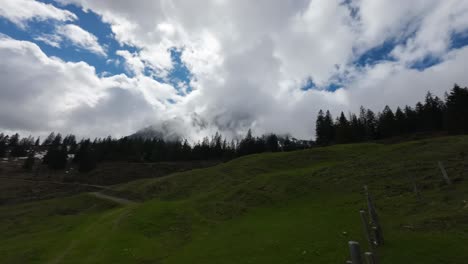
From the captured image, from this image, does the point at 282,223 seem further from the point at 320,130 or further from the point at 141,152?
the point at 141,152

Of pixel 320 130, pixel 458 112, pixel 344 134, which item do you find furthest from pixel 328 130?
pixel 458 112

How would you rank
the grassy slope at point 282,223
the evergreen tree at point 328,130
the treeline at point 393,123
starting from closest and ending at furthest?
the grassy slope at point 282,223, the treeline at point 393,123, the evergreen tree at point 328,130

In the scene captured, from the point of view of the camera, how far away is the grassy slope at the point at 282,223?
61.7ft

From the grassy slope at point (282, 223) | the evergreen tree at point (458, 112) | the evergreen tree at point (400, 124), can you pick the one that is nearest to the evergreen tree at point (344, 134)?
the evergreen tree at point (400, 124)

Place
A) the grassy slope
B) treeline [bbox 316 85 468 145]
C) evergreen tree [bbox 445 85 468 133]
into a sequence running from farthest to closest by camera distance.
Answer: treeline [bbox 316 85 468 145] → evergreen tree [bbox 445 85 468 133] → the grassy slope

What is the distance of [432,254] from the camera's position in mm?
15250

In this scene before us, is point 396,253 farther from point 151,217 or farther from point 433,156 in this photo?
point 433,156

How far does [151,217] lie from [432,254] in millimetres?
31180

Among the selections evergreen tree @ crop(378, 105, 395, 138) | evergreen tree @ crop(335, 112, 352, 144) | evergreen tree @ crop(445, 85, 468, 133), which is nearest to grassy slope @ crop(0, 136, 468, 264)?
evergreen tree @ crop(445, 85, 468, 133)

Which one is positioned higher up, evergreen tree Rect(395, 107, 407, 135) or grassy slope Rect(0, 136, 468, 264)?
evergreen tree Rect(395, 107, 407, 135)

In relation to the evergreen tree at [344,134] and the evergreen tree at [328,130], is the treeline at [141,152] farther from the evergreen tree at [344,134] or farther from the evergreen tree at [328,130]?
the evergreen tree at [344,134]

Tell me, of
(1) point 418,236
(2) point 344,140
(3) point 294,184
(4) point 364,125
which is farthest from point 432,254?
(4) point 364,125

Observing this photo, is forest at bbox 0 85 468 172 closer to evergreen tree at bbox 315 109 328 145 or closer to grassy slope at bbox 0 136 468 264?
evergreen tree at bbox 315 109 328 145

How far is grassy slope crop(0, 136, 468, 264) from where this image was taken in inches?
741
